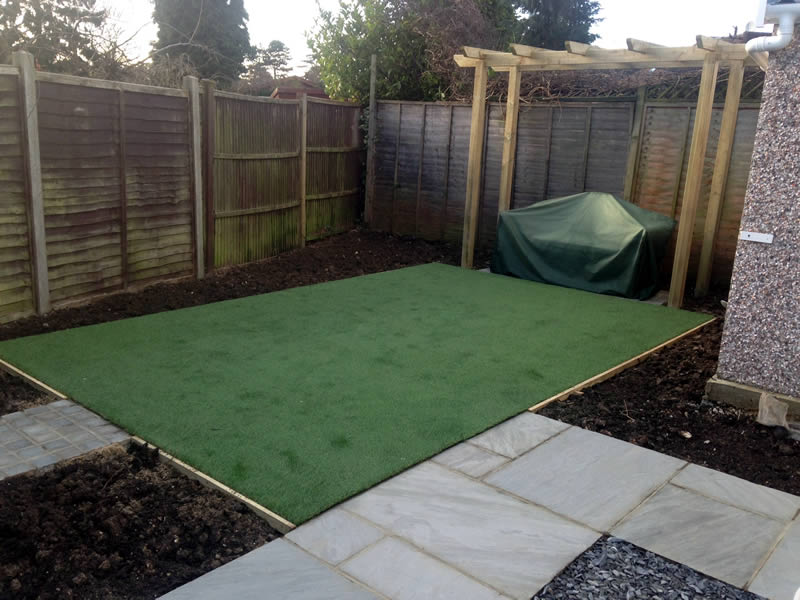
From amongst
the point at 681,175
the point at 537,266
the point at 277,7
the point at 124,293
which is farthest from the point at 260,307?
the point at 277,7

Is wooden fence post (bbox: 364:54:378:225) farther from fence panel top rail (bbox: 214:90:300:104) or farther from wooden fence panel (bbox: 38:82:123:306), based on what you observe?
wooden fence panel (bbox: 38:82:123:306)

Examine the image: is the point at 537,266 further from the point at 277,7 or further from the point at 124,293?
the point at 277,7

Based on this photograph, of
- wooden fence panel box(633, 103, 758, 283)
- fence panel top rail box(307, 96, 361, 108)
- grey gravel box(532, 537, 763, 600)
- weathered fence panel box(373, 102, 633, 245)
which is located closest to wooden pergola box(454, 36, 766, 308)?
wooden fence panel box(633, 103, 758, 283)

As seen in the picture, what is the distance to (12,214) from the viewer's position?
5164 mm

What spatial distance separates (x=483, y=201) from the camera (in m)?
9.36

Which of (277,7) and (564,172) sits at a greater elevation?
(277,7)

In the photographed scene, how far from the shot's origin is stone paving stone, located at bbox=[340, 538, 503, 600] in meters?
2.35

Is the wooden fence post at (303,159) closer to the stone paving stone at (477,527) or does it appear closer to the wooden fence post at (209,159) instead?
the wooden fence post at (209,159)

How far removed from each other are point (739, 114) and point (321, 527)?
6.58m

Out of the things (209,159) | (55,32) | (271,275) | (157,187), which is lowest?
(271,275)

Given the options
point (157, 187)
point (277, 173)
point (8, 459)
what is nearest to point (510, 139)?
point (277, 173)

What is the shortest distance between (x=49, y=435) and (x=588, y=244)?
565 cm

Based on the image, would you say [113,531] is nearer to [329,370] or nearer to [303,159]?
[329,370]

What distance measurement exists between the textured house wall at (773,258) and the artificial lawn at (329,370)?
1076 mm
